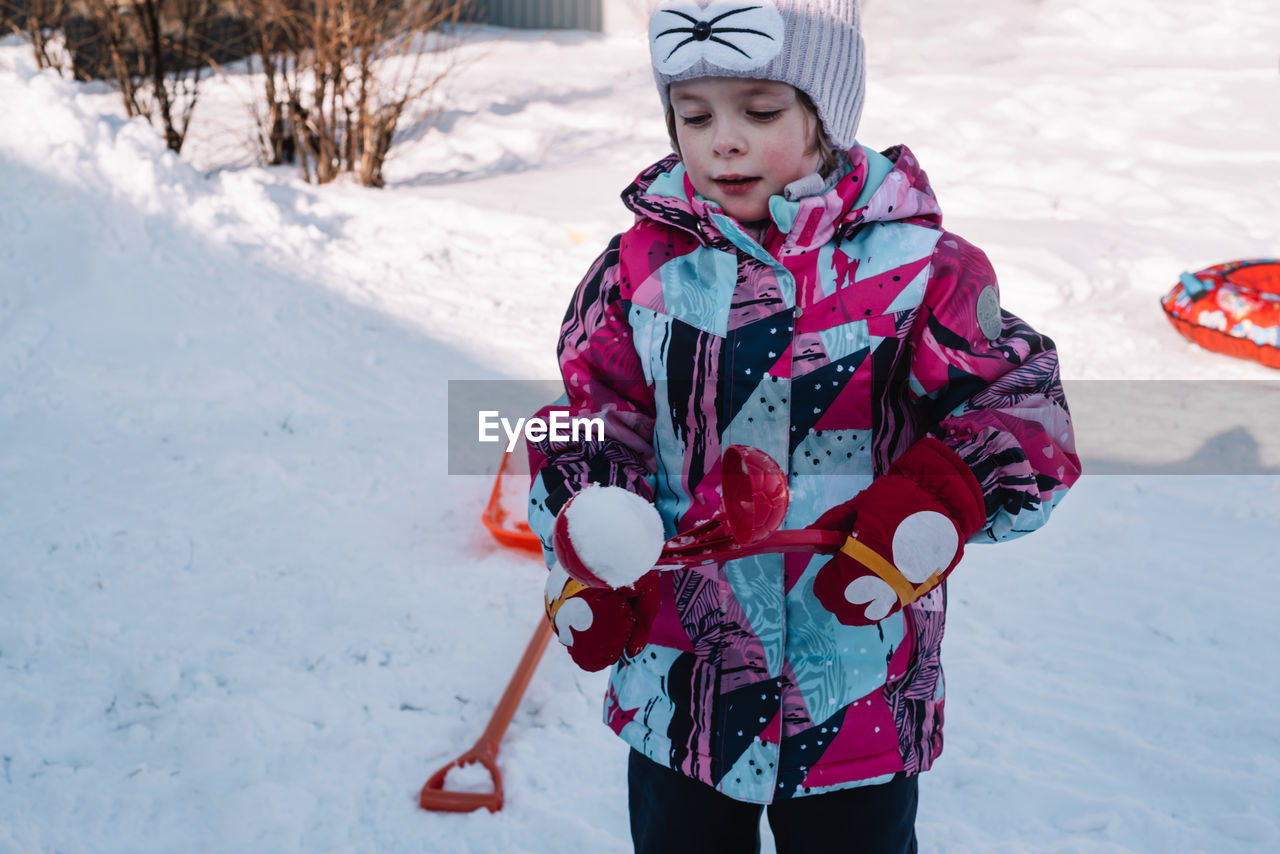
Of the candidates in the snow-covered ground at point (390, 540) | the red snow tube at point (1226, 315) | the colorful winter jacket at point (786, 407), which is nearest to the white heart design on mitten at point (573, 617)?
the colorful winter jacket at point (786, 407)

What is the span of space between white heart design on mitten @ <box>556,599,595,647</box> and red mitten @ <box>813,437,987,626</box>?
0.23 m

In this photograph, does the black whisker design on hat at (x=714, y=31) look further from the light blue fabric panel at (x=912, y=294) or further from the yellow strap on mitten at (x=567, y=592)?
the yellow strap on mitten at (x=567, y=592)

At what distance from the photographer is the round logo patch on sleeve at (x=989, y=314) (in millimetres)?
1120

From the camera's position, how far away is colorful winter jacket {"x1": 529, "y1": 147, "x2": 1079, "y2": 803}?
3.75 feet

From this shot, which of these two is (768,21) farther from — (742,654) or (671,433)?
(742,654)

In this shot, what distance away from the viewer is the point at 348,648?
2.68 metres

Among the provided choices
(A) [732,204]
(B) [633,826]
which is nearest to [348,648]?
(B) [633,826]

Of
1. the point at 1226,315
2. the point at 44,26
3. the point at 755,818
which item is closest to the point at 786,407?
the point at 755,818

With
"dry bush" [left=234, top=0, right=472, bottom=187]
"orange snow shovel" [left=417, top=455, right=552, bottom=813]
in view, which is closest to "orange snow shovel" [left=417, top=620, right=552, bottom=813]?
"orange snow shovel" [left=417, top=455, right=552, bottom=813]

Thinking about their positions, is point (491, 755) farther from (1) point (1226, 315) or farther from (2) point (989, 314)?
(1) point (1226, 315)

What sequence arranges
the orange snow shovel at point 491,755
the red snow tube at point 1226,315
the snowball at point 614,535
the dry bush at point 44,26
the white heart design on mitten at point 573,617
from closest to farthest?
the snowball at point 614,535 → the white heart design on mitten at point 573,617 → the orange snow shovel at point 491,755 → the red snow tube at point 1226,315 → the dry bush at point 44,26

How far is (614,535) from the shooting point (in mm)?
931

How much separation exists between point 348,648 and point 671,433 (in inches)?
68.4

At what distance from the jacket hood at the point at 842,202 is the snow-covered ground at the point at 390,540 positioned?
4.60 feet
